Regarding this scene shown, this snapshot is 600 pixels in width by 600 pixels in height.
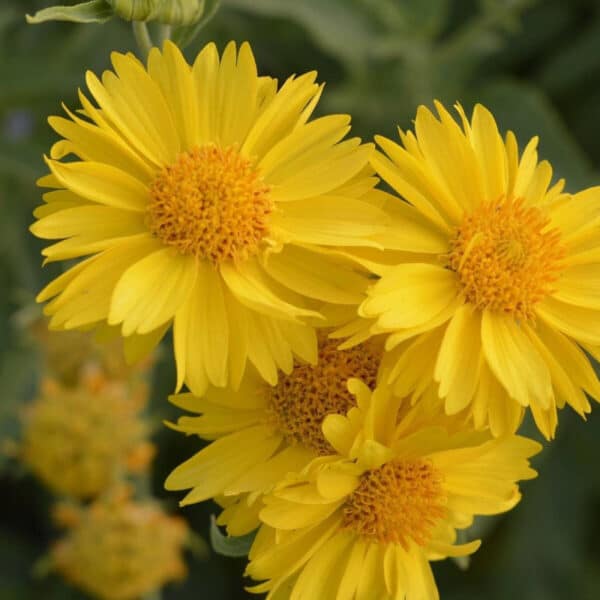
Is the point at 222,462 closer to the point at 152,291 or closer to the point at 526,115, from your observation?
the point at 152,291

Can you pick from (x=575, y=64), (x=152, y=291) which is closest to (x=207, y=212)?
(x=152, y=291)

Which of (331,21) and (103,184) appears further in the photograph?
(331,21)

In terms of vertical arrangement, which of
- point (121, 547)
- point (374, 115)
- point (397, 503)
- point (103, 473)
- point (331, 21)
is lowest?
point (397, 503)

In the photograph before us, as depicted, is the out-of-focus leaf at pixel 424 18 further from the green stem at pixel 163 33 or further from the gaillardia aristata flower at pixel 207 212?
the gaillardia aristata flower at pixel 207 212

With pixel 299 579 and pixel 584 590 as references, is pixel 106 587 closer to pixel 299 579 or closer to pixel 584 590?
pixel 299 579

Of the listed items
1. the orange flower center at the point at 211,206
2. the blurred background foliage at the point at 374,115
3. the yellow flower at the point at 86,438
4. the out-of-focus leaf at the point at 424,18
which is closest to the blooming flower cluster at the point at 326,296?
the orange flower center at the point at 211,206

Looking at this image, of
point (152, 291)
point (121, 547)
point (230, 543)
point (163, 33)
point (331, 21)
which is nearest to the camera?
point (152, 291)
